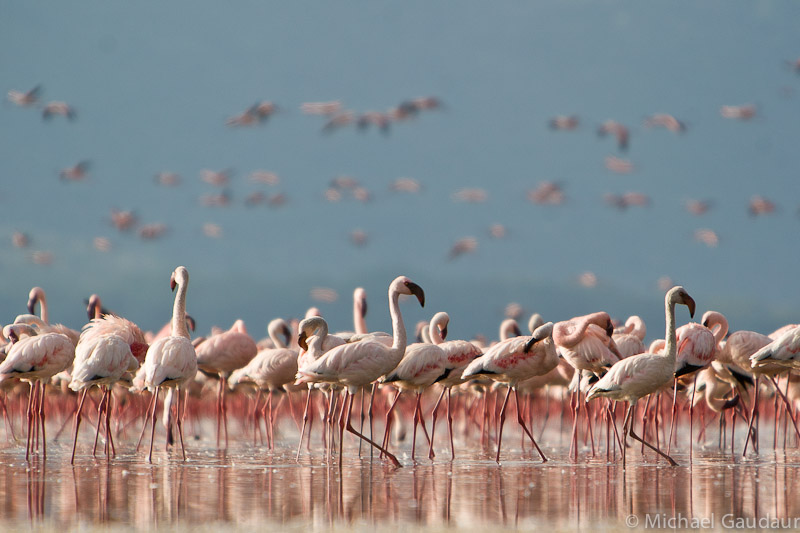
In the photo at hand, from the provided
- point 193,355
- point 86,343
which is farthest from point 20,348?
point 193,355

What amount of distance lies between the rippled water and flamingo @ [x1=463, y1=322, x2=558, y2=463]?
95 centimetres

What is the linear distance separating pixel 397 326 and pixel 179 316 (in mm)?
3352

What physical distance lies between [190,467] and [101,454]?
2360 millimetres

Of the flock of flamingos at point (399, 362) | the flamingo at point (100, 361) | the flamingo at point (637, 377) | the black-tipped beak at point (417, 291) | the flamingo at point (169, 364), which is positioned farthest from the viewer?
the flamingo at point (169, 364)

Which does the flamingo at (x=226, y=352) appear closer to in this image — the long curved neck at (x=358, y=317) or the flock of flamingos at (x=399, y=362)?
the flock of flamingos at (x=399, y=362)

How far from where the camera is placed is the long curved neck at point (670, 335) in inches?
410

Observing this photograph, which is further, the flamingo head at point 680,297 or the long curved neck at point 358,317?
the long curved neck at point 358,317

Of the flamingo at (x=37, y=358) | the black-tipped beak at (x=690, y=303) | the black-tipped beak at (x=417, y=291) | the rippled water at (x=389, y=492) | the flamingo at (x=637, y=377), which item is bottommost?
the rippled water at (x=389, y=492)

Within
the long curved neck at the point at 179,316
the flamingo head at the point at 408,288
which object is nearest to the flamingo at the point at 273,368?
the long curved neck at the point at 179,316

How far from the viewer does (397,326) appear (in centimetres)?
1043

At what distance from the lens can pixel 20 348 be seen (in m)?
10.7

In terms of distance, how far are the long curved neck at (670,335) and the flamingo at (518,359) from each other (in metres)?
1.22

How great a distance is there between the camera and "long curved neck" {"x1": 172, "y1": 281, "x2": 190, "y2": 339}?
12.3 metres

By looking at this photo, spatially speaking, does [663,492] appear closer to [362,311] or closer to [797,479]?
[797,479]
